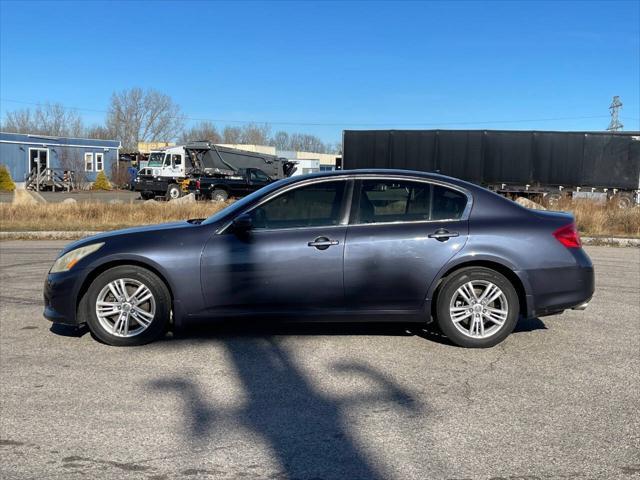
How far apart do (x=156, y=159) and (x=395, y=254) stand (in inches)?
1174

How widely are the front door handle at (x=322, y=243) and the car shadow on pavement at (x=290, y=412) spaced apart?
3.14ft

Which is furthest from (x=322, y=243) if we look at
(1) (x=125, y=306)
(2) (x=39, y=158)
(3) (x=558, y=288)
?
(2) (x=39, y=158)

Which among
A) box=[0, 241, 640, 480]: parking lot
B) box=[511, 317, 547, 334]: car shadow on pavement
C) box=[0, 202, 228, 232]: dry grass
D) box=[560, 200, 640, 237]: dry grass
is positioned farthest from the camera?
box=[0, 202, 228, 232]: dry grass

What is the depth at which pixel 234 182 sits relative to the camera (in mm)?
29141

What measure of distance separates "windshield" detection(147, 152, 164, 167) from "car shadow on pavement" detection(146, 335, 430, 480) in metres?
29.1

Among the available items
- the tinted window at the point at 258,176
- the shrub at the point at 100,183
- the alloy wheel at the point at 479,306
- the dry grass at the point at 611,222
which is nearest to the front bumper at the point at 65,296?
the alloy wheel at the point at 479,306

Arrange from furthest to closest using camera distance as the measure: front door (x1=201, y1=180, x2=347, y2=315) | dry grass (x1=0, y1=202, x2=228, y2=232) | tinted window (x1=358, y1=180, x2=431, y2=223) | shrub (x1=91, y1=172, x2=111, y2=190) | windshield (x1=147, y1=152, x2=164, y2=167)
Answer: shrub (x1=91, y1=172, x2=111, y2=190) < windshield (x1=147, y1=152, x2=164, y2=167) < dry grass (x1=0, y1=202, x2=228, y2=232) < tinted window (x1=358, y1=180, x2=431, y2=223) < front door (x1=201, y1=180, x2=347, y2=315)

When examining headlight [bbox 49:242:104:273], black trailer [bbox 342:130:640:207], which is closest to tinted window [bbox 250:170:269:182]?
black trailer [bbox 342:130:640:207]

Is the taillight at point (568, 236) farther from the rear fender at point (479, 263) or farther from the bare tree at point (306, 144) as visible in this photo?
the bare tree at point (306, 144)

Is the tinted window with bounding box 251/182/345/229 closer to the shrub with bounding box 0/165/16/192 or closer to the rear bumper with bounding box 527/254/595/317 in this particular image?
the rear bumper with bounding box 527/254/595/317

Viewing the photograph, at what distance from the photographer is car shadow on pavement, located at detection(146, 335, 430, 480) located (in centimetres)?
332

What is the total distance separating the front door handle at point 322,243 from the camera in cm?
525

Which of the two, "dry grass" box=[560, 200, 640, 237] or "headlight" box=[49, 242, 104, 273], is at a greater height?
"headlight" box=[49, 242, 104, 273]

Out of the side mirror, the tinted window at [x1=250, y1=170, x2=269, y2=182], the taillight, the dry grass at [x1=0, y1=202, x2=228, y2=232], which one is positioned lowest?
the dry grass at [x1=0, y1=202, x2=228, y2=232]
